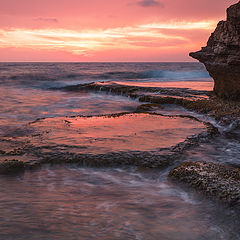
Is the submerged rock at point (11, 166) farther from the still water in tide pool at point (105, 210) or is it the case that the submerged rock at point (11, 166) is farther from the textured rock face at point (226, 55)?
the textured rock face at point (226, 55)

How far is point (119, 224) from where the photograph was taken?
3.69 m

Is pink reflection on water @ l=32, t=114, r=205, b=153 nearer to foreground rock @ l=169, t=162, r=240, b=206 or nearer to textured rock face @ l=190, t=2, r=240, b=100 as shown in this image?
foreground rock @ l=169, t=162, r=240, b=206

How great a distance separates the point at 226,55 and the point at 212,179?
32.3 feet

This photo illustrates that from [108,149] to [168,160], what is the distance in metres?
1.59

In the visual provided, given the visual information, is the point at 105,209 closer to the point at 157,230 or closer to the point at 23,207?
the point at 157,230

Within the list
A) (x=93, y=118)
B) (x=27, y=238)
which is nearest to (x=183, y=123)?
(x=93, y=118)

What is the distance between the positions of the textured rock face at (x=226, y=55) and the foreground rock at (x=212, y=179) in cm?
848

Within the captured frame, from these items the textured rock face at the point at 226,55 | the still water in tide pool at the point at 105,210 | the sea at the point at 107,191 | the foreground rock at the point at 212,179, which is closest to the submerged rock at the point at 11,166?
the sea at the point at 107,191

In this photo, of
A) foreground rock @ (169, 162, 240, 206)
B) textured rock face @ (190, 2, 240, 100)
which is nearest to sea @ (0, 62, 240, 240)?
foreground rock @ (169, 162, 240, 206)

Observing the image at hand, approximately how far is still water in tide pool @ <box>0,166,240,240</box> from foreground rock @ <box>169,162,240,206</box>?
0.23 m

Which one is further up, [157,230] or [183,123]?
[183,123]

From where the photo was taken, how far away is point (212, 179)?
15.3ft

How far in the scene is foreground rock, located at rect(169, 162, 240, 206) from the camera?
4.19 metres

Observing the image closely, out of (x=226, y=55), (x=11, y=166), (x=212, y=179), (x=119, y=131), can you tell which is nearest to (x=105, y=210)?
(x=212, y=179)
